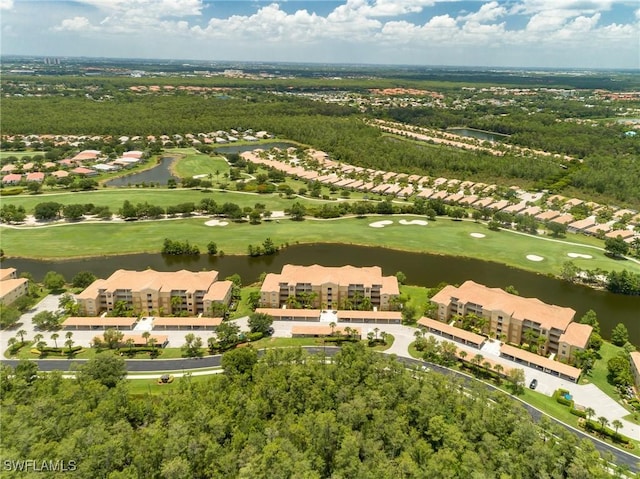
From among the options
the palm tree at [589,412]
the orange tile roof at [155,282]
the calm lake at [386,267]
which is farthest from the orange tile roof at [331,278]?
the palm tree at [589,412]

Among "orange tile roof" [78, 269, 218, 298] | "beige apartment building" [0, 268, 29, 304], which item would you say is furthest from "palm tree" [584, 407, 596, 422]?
"beige apartment building" [0, 268, 29, 304]

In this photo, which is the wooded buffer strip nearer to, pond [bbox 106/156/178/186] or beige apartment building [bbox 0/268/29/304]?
pond [bbox 106/156/178/186]

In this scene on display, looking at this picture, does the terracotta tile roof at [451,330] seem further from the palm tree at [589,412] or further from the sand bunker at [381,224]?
the sand bunker at [381,224]

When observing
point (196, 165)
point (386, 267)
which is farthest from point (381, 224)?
point (196, 165)

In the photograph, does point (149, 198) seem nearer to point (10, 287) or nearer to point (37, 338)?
point (10, 287)

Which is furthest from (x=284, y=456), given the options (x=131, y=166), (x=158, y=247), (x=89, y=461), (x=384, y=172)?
(x=131, y=166)

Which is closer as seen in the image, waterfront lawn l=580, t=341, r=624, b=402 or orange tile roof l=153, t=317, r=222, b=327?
waterfront lawn l=580, t=341, r=624, b=402

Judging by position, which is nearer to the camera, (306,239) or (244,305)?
(244,305)
